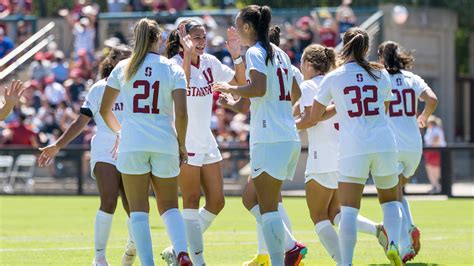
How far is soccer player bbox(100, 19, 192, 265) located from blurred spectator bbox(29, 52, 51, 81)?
22.3 meters

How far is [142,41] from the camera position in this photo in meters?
9.77

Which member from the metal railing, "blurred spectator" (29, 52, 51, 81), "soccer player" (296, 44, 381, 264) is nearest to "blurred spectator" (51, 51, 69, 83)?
"blurred spectator" (29, 52, 51, 81)

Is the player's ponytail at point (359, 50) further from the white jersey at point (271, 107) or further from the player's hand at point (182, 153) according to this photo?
the player's hand at point (182, 153)

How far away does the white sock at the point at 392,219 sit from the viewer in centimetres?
1059

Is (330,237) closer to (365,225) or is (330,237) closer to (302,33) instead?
(365,225)

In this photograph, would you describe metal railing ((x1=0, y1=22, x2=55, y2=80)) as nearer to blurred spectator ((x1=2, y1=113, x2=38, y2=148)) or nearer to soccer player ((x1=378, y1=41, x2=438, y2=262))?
blurred spectator ((x1=2, y1=113, x2=38, y2=148))

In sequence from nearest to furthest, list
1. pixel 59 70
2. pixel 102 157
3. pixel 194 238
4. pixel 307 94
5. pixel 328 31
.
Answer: pixel 194 238 → pixel 307 94 → pixel 102 157 → pixel 328 31 → pixel 59 70

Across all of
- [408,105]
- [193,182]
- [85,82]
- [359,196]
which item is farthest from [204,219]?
[85,82]

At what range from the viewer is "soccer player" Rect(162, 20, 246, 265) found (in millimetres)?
10961

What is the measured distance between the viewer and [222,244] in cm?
1452

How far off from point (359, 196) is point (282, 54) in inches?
57.9

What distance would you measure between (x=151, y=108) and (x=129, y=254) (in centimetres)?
208

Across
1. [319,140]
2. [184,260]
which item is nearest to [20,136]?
[319,140]

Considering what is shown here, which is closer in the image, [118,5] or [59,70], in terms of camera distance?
[59,70]
